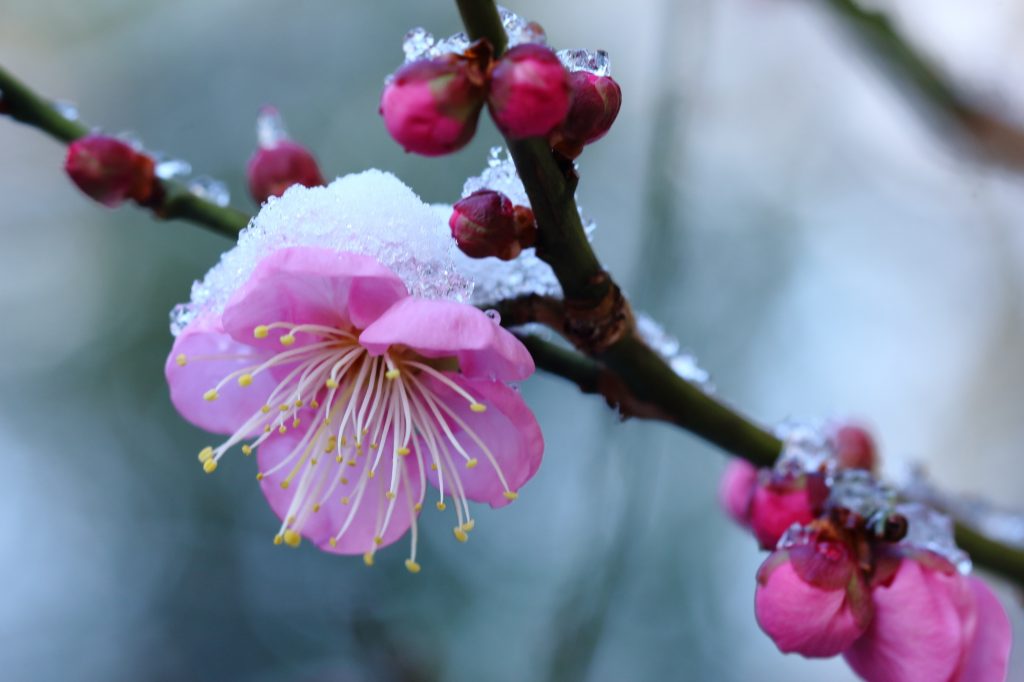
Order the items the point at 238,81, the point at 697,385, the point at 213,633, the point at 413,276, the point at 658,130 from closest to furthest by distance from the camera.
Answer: the point at 413,276
the point at 697,385
the point at 658,130
the point at 213,633
the point at 238,81

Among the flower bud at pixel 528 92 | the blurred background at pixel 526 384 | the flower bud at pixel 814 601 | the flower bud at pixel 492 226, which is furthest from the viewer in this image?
the blurred background at pixel 526 384

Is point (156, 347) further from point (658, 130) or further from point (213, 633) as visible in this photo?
point (658, 130)

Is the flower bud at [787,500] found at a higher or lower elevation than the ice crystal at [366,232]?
lower

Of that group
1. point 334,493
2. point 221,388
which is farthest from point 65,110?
point 334,493

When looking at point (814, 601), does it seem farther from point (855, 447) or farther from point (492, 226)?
point (492, 226)

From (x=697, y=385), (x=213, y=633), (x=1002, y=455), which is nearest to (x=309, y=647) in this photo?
(x=213, y=633)

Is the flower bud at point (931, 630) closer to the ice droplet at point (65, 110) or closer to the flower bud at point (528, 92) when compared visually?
the flower bud at point (528, 92)

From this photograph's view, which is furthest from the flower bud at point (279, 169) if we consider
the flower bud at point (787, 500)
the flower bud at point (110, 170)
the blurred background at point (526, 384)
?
the blurred background at point (526, 384)
